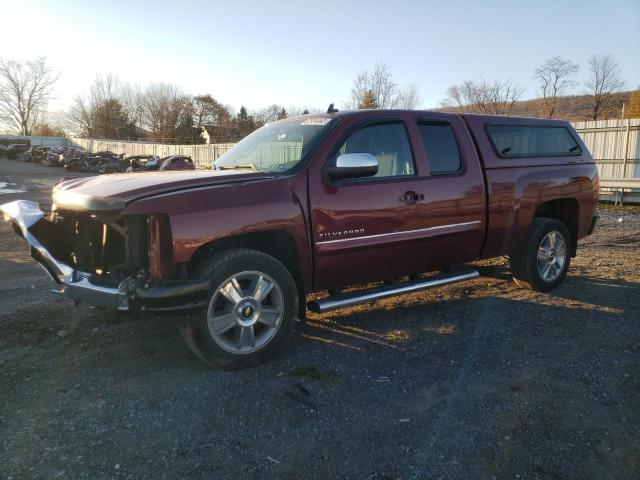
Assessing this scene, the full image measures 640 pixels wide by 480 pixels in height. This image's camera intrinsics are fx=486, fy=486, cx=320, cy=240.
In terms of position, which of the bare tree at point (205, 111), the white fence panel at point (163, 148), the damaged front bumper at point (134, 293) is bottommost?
the damaged front bumper at point (134, 293)

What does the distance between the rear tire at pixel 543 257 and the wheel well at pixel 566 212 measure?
5.7 inches

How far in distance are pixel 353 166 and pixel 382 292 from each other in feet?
3.83

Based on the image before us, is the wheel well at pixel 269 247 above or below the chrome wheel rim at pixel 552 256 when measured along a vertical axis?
above

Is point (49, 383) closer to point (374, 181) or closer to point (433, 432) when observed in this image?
point (433, 432)

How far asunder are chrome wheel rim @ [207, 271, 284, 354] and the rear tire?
3.13 metres

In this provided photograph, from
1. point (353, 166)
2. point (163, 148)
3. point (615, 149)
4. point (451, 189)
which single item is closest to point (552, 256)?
point (451, 189)

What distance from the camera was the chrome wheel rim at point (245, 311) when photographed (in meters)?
3.45

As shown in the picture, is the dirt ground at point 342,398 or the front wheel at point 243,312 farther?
the front wheel at point 243,312

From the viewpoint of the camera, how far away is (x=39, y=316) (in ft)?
14.9

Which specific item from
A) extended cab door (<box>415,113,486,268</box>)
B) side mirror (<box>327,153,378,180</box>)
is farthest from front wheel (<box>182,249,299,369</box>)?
extended cab door (<box>415,113,486,268</box>)

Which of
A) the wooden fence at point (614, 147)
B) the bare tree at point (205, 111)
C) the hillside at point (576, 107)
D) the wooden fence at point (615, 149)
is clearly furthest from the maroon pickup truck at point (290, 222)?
the bare tree at point (205, 111)

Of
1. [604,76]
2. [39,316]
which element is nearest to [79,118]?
[604,76]

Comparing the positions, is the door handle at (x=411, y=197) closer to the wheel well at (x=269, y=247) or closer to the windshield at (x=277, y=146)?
the windshield at (x=277, y=146)

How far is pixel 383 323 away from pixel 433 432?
1.79 metres
